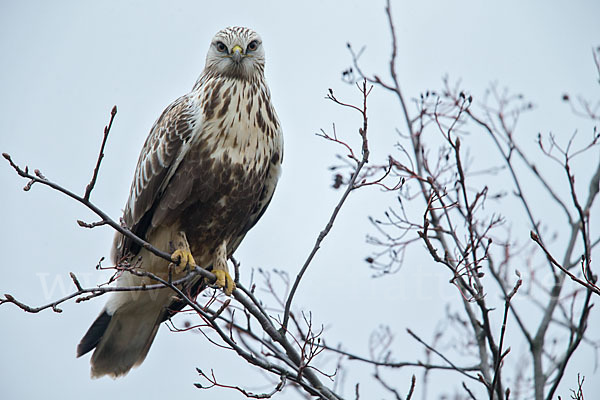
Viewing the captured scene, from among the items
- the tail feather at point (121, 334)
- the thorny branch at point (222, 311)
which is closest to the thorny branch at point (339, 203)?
the thorny branch at point (222, 311)

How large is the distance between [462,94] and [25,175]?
2.56 metres

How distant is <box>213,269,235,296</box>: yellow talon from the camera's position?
168 inches

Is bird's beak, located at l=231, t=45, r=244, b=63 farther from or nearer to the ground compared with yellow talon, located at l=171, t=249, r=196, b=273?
farther from the ground

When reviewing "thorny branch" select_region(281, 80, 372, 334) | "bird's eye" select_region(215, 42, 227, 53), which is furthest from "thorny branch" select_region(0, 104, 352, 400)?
"bird's eye" select_region(215, 42, 227, 53)

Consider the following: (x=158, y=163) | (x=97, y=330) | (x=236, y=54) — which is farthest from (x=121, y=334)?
(x=236, y=54)

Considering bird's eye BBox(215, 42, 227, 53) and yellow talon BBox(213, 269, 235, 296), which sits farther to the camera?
bird's eye BBox(215, 42, 227, 53)

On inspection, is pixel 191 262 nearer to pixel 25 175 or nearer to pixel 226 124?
pixel 226 124

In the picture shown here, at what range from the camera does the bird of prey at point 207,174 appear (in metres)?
4.32

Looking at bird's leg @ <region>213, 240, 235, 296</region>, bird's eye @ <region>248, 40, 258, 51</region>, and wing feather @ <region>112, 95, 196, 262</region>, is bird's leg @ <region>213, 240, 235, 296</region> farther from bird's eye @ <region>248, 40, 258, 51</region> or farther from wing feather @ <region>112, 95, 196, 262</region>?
bird's eye @ <region>248, 40, 258, 51</region>

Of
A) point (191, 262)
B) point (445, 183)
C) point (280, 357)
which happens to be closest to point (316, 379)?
point (280, 357)

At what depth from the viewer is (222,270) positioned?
14.8 ft

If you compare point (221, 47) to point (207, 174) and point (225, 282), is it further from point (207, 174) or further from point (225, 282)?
point (225, 282)

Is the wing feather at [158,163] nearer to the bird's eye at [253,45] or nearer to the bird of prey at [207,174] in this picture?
the bird of prey at [207,174]

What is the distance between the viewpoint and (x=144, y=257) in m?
4.65
